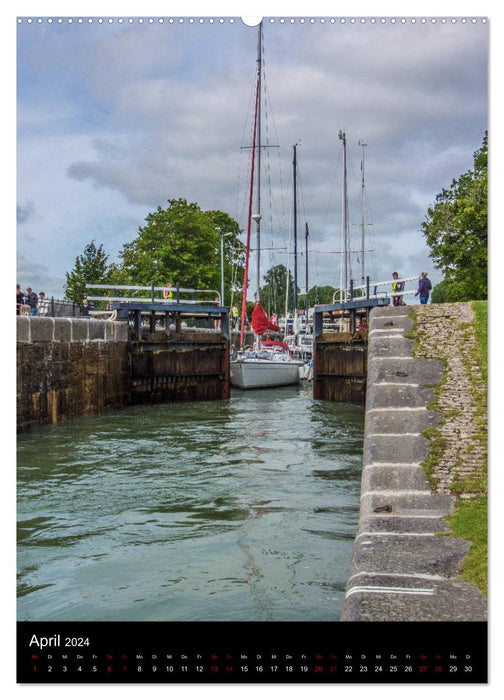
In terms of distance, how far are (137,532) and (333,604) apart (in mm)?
2419

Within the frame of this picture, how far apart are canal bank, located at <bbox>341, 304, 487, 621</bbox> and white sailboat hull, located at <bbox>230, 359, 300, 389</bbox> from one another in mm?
19321

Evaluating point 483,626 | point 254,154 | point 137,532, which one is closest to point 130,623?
point 483,626

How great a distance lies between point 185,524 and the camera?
6637 millimetres

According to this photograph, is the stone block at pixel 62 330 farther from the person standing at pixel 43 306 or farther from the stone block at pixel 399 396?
the stone block at pixel 399 396

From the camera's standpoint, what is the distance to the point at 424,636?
8.31ft

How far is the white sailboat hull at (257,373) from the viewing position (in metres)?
26.9

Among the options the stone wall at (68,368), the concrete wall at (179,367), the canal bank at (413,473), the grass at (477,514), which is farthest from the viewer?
the concrete wall at (179,367)

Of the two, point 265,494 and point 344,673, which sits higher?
point 344,673

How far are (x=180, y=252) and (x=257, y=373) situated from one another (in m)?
15.9

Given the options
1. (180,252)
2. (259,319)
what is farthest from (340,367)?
(180,252)

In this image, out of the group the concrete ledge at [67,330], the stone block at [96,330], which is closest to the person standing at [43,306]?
the stone block at [96,330]

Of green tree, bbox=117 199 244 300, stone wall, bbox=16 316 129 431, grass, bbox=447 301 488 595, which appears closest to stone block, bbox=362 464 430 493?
grass, bbox=447 301 488 595

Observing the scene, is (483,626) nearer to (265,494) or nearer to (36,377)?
(265,494)

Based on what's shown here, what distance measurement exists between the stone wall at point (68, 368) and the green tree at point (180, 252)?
67.0 feet
